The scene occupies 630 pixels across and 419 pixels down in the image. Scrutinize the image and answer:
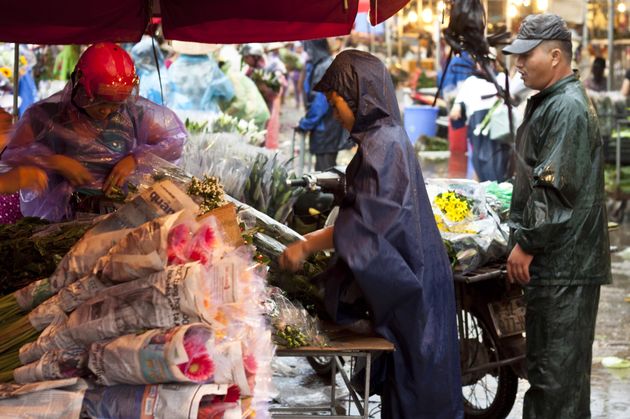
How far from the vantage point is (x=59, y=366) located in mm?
3461

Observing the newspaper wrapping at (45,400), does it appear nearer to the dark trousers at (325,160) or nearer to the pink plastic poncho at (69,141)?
the pink plastic poncho at (69,141)

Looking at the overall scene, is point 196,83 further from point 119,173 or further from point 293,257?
point 293,257

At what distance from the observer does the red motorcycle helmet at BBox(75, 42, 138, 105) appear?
5.15 meters

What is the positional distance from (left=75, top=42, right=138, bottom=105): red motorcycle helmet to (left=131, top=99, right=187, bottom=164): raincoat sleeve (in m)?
0.36

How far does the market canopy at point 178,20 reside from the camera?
6.57 m

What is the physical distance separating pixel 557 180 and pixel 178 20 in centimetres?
286

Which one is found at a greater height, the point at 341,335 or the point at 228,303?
the point at 228,303

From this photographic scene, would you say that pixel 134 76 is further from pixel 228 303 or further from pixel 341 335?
pixel 228 303

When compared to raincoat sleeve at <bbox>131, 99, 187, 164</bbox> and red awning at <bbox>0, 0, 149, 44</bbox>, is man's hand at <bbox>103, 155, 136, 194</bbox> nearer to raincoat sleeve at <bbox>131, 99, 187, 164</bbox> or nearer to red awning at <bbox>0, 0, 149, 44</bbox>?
raincoat sleeve at <bbox>131, 99, 187, 164</bbox>

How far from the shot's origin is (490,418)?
20.8ft

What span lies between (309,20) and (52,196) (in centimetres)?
221

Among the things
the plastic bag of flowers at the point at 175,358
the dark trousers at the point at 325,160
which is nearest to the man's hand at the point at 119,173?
the plastic bag of flowers at the point at 175,358

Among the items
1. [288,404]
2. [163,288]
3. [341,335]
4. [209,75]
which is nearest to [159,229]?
[163,288]

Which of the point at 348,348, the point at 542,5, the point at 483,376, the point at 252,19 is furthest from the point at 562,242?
the point at 542,5
